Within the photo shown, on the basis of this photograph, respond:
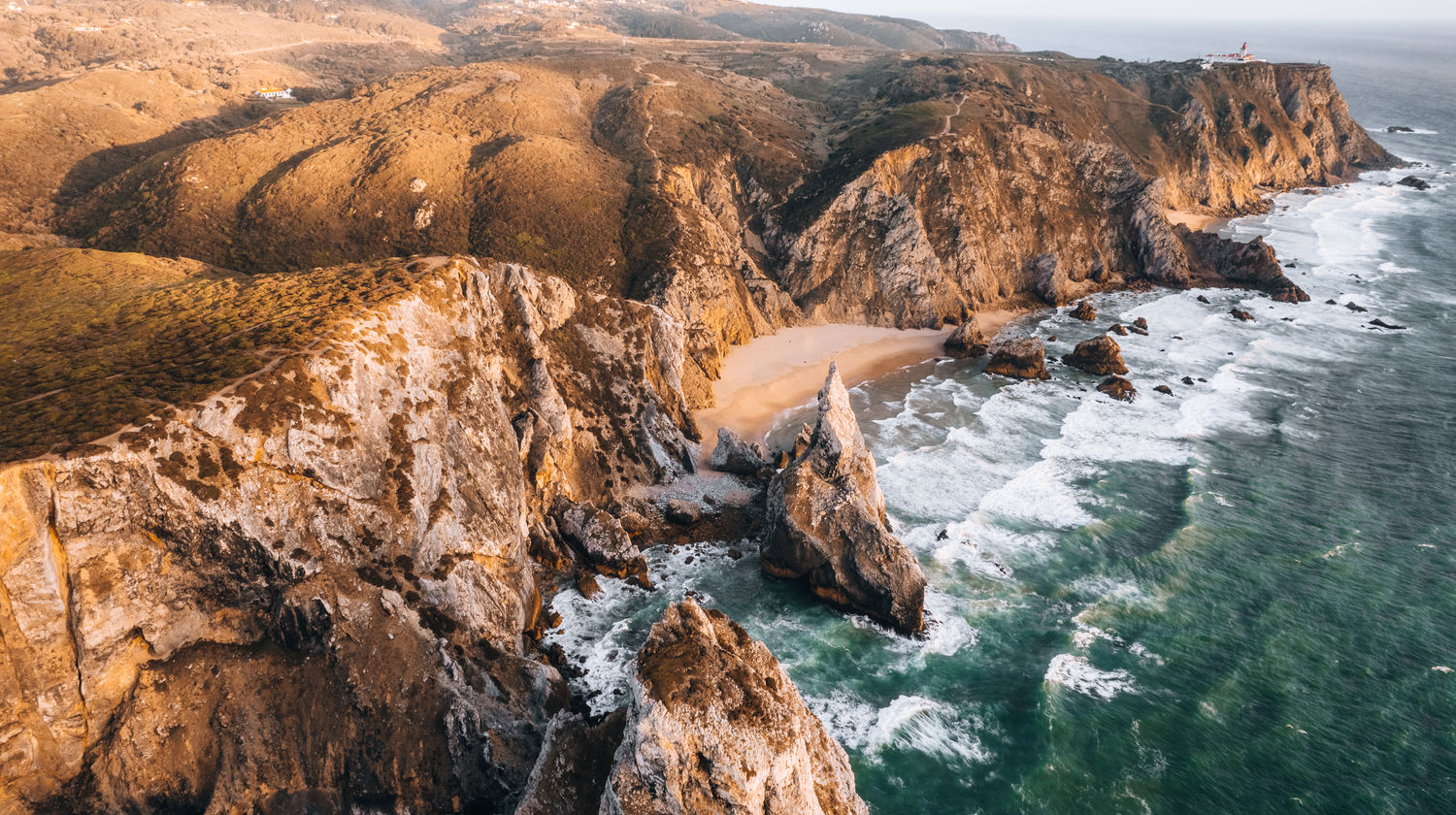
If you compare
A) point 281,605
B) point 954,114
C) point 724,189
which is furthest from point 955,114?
point 281,605

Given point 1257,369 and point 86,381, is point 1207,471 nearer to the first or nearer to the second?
point 1257,369

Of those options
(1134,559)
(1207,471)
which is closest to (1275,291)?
(1207,471)

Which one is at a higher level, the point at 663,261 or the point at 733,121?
the point at 733,121

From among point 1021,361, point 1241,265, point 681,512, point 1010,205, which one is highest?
point 1010,205

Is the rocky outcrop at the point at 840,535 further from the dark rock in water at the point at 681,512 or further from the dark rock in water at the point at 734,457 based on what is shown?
the dark rock in water at the point at 734,457

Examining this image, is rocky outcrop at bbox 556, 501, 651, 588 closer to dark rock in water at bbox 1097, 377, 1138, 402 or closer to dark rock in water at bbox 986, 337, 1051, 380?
dark rock in water at bbox 986, 337, 1051, 380

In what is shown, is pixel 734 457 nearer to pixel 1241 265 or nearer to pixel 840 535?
pixel 840 535
